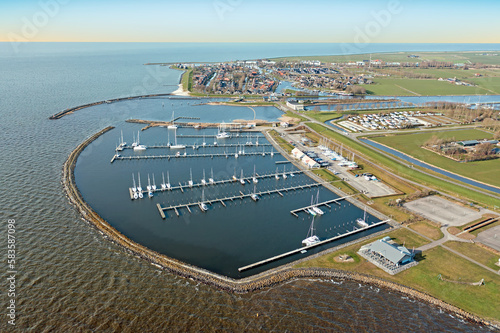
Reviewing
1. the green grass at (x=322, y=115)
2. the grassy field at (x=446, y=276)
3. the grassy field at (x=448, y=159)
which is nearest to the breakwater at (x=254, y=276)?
the grassy field at (x=446, y=276)

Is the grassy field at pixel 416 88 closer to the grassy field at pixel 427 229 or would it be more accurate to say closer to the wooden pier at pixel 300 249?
the grassy field at pixel 427 229

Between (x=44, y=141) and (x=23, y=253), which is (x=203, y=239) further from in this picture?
(x=44, y=141)

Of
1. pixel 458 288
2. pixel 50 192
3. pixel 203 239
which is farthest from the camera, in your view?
pixel 50 192

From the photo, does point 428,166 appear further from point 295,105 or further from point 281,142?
point 295,105

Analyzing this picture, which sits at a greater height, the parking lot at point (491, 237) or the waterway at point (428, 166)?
the waterway at point (428, 166)

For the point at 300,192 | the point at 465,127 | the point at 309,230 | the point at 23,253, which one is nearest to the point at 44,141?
the point at 23,253

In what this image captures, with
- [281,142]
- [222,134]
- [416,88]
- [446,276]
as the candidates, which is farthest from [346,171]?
[416,88]

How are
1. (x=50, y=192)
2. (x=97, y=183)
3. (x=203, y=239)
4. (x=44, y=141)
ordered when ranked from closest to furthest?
(x=203, y=239)
(x=50, y=192)
(x=97, y=183)
(x=44, y=141)

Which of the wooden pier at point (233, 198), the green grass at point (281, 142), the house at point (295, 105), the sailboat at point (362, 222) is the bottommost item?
the sailboat at point (362, 222)
